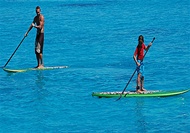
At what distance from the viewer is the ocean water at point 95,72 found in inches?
681

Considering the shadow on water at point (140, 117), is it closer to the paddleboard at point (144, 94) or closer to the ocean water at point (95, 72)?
the ocean water at point (95, 72)

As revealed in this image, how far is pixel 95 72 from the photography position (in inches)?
912

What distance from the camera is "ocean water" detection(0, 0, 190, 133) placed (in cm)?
1730

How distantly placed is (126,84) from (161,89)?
1281mm

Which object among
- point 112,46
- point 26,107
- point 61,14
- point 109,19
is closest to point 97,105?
point 26,107

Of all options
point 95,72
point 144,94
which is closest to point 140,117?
point 144,94

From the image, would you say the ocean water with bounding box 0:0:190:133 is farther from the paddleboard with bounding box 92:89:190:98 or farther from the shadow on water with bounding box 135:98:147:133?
the paddleboard with bounding box 92:89:190:98

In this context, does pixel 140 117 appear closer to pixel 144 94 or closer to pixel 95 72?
pixel 144 94

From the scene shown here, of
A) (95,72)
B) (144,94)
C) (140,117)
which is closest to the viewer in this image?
(140,117)

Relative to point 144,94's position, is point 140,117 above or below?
below

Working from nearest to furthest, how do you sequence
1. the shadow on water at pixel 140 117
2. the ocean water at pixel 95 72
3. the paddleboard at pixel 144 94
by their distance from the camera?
the shadow on water at pixel 140 117
the ocean water at pixel 95 72
the paddleboard at pixel 144 94

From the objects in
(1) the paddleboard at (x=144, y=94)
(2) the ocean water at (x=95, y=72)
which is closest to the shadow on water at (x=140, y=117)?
(2) the ocean water at (x=95, y=72)

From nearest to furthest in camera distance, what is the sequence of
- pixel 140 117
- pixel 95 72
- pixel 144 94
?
pixel 140 117
pixel 144 94
pixel 95 72

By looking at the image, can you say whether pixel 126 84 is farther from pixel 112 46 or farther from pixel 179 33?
pixel 179 33
